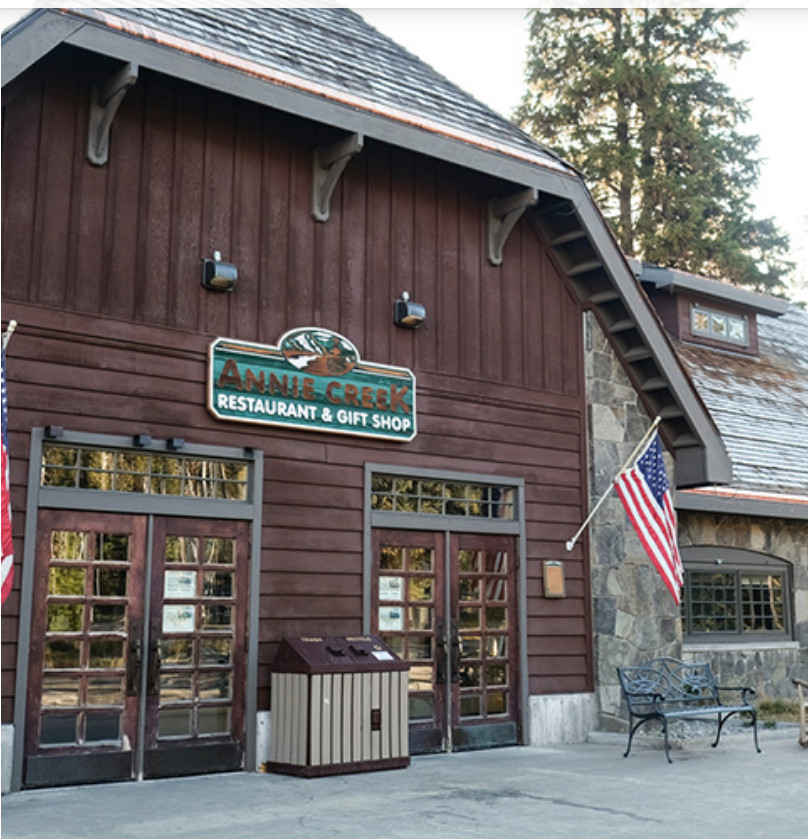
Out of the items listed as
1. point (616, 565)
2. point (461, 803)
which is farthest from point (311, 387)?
point (616, 565)

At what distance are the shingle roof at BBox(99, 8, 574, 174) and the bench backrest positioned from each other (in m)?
5.14

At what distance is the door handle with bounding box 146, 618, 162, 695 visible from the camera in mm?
8688

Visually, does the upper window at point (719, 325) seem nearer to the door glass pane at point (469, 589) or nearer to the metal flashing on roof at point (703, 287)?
the metal flashing on roof at point (703, 287)

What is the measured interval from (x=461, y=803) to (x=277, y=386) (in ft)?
12.6

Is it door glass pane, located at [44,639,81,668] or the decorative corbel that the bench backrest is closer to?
door glass pane, located at [44,639,81,668]

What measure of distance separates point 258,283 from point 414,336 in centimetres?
174

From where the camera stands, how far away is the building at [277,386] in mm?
8523

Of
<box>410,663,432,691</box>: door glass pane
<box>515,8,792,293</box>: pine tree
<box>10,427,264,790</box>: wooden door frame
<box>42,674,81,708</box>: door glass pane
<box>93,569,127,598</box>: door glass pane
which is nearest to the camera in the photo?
<box>10,427,264,790</box>: wooden door frame

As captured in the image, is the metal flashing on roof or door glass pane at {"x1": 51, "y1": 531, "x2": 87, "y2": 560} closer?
door glass pane at {"x1": 51, "y1": 531, "x2": 87, "y2": 560}

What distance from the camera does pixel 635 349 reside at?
12.3 metres

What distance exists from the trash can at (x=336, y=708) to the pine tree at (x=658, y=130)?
18.3 metres

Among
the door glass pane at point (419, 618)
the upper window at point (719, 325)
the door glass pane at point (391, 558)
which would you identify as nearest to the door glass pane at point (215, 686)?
the door glass pane at point (391, 558)

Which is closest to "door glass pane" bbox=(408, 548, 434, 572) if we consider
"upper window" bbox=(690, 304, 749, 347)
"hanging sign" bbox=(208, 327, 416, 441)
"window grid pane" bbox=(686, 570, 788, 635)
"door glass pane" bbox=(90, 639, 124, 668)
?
"hanging sign" bbox=(208, 327, 416, 441)

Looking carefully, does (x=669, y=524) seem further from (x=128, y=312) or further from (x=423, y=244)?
(x=128, y=312)
